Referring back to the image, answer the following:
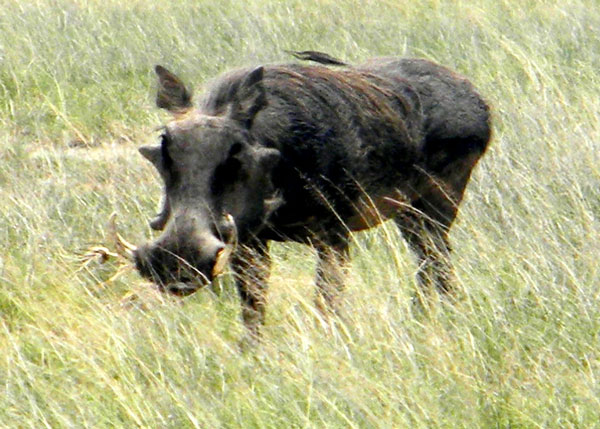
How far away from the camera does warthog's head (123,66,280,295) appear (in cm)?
389

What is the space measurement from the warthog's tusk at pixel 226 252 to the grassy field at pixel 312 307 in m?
0.18

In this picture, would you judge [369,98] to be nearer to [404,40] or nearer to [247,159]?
[247,159]

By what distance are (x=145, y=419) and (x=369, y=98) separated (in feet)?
6.39

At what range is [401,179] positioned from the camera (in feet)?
16.7

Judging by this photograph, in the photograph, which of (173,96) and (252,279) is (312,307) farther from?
(173,96)

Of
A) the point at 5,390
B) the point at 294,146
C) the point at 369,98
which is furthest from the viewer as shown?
the point at 369,98

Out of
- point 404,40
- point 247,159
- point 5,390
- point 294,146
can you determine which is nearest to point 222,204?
point 247,159

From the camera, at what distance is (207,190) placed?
404 cm

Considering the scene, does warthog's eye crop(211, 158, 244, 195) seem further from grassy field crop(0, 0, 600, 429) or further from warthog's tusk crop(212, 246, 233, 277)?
grassy field crop(0, 0, 600, 429)

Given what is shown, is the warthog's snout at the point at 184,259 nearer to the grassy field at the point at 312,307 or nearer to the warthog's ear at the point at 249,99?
the grassy field at the point at 312,307

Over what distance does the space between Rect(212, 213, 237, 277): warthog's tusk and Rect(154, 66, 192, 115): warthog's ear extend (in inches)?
25.0

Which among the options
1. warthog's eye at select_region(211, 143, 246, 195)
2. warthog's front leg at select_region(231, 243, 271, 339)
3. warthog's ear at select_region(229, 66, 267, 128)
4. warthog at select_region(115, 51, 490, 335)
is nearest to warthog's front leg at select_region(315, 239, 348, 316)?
warthog at select_region(115, 51, 490, 335)

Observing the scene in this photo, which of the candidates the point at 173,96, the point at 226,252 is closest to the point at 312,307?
the point at 226,252

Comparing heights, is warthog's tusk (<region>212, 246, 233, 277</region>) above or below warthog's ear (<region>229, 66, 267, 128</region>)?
below
